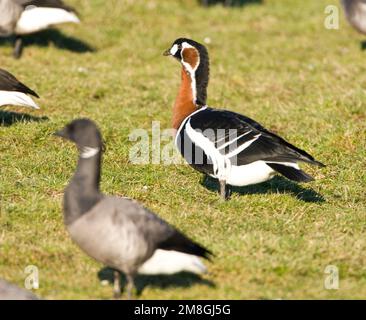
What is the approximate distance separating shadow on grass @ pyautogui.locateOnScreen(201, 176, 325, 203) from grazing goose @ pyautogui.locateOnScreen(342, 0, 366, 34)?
7.15 metres

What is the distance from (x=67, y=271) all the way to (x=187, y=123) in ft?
8.17

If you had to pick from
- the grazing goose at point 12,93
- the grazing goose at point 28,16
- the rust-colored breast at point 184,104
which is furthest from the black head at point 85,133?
the grazing goose at point 28,16

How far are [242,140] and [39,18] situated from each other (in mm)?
7475

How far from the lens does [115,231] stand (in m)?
6.16

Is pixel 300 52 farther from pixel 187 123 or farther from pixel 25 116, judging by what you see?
pixel 187 123

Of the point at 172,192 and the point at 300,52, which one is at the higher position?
the point at 300,52

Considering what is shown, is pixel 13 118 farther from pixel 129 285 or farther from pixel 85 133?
pixel 129 285

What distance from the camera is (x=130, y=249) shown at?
6.15 metres

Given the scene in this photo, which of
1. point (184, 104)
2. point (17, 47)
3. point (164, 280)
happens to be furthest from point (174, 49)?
point (17, 47)

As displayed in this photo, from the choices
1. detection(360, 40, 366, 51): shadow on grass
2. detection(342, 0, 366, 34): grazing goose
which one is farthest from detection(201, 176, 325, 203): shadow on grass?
detection(360, 40, 366, 51): shadow on grass

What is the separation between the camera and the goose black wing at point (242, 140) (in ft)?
26.2

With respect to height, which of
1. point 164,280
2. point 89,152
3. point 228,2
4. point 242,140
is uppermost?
point 228,2
